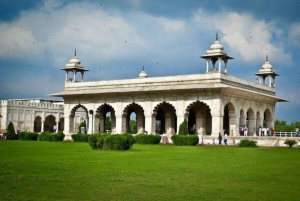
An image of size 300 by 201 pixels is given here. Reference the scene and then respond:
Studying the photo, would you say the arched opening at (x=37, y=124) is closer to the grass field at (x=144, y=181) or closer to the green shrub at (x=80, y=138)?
the green shrub at (x=80, y=138)

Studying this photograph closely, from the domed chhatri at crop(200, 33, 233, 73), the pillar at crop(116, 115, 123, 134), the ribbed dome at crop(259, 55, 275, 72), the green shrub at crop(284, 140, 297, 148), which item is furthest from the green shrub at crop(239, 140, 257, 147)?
the ribbed dome at crop(259, 55, 275, 72)

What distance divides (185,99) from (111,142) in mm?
14022

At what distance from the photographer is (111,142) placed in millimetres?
17688

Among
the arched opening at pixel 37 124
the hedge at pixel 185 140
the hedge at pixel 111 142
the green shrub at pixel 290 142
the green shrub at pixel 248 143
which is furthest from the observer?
the arched opening at pixel 37 124

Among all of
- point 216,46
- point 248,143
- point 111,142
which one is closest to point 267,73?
point 216,46

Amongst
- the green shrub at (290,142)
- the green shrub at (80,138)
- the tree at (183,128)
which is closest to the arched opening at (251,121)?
the tree at (183,128)

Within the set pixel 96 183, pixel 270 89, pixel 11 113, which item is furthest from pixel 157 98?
pixel 96 183

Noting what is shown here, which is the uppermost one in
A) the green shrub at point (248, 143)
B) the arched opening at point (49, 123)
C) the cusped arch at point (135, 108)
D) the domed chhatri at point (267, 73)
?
the domed chhatri at point (267, 73)

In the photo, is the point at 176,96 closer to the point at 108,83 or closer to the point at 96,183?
the point at 108,83

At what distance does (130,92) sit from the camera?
33125 millimetres

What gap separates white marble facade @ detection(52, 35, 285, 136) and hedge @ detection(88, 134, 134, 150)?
1225 cm

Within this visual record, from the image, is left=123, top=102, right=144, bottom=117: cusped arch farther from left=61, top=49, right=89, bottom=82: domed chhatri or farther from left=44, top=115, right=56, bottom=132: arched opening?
left=44, top=115, right=56, bottom=132: arched opening

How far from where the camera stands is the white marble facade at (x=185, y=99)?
30156 mm

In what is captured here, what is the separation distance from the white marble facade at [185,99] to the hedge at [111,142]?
1225 centimetres
